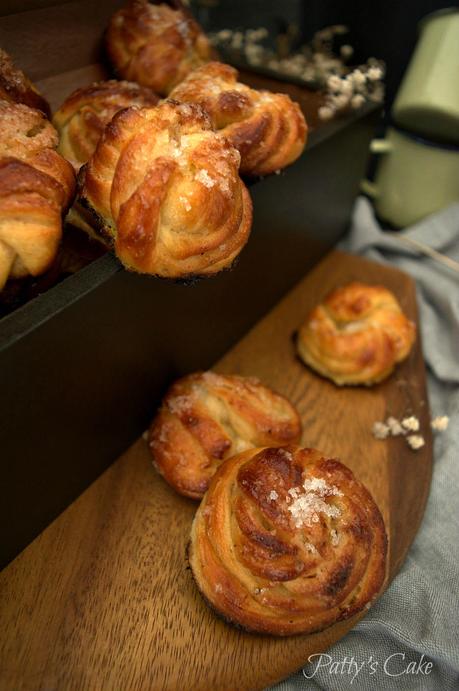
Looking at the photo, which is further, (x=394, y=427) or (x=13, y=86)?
(x=394, y=427)

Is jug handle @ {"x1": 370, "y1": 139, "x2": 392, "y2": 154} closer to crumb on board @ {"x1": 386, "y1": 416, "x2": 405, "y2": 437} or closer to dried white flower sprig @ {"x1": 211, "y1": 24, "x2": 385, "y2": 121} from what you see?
dried white flower sprig @ {"x1": 211, "y1": 24, "x2": 385, "y2": 121}

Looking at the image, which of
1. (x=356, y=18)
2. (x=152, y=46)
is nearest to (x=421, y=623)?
(x=152, y=46)

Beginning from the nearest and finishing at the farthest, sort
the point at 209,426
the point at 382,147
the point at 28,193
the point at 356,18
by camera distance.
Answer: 1. the point at 28,193
2. the point at 209,426
3. the point at 382,147
4. the point at 356,18

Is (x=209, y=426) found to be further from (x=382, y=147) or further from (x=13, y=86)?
(x=382, y=147)

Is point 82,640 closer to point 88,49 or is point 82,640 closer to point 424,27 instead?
point 88,49

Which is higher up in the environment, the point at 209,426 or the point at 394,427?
the point at 209,426

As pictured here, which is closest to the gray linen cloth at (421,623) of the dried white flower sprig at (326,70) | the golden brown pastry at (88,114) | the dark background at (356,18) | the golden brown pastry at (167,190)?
the golden brown pastry at (167,190)

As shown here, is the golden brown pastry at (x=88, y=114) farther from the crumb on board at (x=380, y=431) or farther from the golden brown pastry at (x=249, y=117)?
the crumb on board at (x=380, y=431)
